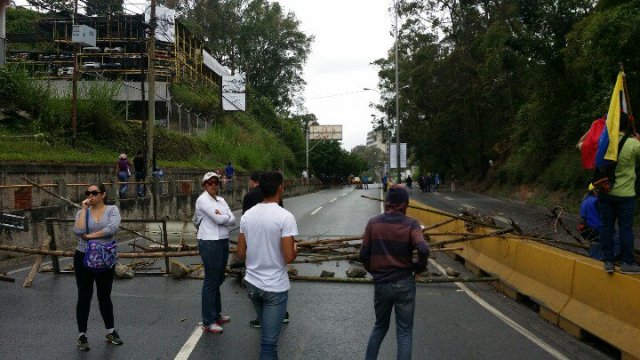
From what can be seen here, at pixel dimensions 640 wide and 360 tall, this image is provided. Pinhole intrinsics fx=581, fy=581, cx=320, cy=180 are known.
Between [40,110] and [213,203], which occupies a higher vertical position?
[40,110]

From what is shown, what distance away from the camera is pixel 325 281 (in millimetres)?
10141

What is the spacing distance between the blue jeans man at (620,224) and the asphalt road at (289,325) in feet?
3.47

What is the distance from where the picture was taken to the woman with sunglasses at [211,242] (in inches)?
264

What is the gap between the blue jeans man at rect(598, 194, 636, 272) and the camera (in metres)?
6.19

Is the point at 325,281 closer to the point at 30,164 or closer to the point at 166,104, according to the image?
the point at 30,164

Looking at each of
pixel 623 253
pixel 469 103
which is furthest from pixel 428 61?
pixel 623 253

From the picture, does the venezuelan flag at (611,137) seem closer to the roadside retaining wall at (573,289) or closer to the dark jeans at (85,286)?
the roadside retaining wall at (573,289)

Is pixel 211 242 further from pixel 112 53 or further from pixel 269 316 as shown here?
pixel 112 53

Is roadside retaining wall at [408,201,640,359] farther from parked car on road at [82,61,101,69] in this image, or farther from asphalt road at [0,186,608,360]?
parked car on road at [82,61,101,69]

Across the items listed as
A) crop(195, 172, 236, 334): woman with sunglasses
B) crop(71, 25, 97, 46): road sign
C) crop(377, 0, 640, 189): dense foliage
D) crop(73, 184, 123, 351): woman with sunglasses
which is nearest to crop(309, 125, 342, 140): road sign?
crop(377, 0, 640, 189): dense foliage

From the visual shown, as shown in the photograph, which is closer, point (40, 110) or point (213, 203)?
point (213, 203)

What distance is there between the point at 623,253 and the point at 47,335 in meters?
6.52

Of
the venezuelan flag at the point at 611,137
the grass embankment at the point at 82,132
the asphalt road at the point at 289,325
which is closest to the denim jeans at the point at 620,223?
the venezuelan flag at the point at 611,137

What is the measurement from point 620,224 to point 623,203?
0.89 ft
